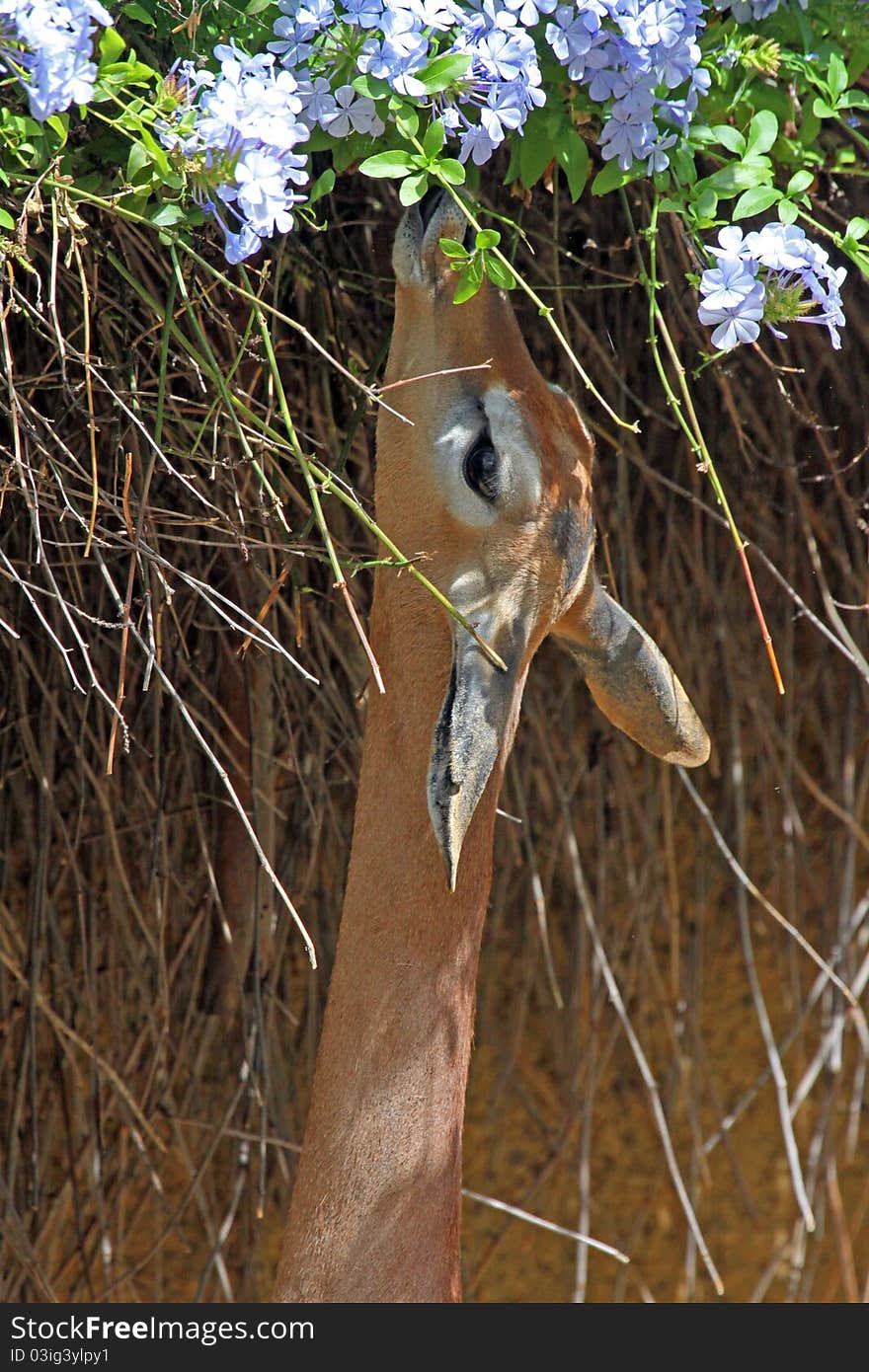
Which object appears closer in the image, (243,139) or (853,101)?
(243,139)

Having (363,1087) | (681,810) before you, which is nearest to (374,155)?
(363,1087)

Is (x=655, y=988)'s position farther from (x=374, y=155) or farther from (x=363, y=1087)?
(x=374, y=155)

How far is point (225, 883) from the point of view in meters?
1.73

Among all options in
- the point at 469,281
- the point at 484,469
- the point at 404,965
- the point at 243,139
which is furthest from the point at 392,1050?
the point at 243,139

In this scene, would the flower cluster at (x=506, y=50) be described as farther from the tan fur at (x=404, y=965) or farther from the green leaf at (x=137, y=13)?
the tan fur at (x=404, y=965)

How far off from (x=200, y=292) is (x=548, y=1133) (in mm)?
1471

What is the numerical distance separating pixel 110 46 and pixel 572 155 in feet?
1.16

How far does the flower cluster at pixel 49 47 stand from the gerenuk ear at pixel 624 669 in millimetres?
599

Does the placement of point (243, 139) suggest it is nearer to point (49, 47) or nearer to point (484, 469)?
point (49, 47)

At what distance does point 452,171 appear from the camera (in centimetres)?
99

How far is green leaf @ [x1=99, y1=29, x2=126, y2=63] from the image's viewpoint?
89 centimetres

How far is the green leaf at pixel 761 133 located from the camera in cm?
108

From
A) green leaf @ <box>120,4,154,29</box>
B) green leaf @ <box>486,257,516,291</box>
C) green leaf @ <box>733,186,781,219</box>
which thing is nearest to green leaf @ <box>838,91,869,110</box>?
green leaf @ <box>733,186,781,219</box>

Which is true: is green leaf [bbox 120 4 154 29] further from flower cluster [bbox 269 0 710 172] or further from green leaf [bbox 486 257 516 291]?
green leaf [bbox 486 257 516 291]
